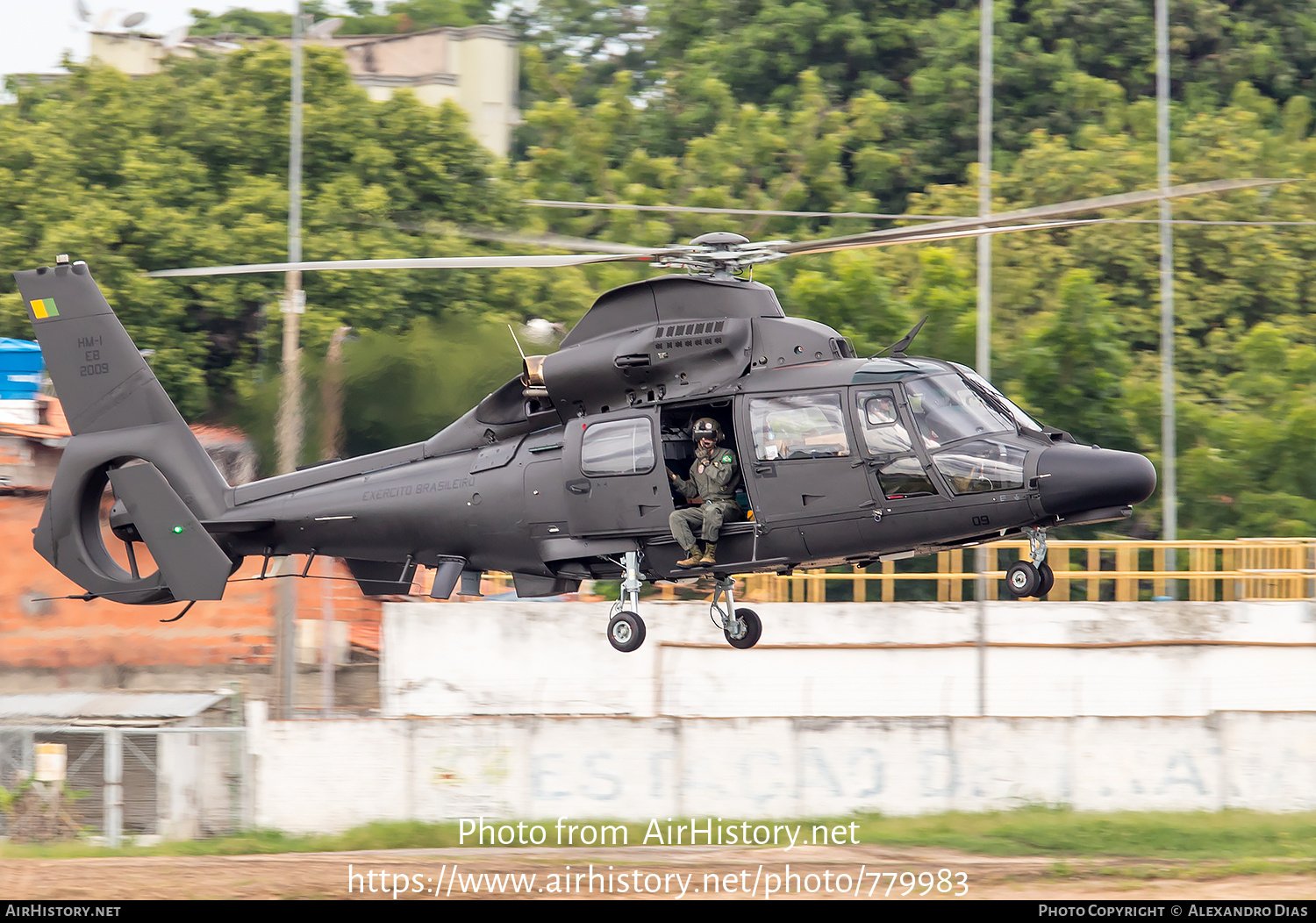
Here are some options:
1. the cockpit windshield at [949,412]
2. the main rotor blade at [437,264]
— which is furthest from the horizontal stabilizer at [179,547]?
the cockpit windshield at [949,412]

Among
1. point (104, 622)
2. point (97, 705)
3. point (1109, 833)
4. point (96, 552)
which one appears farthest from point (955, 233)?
point (97, 705)

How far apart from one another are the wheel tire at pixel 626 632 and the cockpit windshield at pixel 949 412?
3757 millimetres

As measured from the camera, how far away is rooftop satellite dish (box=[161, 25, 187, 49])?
161 ft

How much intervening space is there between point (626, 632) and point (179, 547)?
5.70 metres

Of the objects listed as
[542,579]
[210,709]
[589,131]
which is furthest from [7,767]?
[589,131]

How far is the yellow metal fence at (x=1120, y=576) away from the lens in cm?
2581

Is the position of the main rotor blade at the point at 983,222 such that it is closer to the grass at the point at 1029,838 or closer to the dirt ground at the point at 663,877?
the dirt ground at the point at 663,877

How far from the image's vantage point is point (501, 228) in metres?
38.2

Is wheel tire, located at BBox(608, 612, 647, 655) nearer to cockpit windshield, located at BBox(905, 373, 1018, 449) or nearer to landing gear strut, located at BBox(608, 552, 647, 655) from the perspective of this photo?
landing gear strut, located at BBox(608, 552, 647, 655)

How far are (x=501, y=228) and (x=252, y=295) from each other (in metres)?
6.41

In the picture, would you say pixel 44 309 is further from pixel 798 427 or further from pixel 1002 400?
pixel 1002 400

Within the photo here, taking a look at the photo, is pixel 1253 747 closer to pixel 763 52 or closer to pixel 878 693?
pixel 878 693

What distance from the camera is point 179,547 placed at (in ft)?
59.3

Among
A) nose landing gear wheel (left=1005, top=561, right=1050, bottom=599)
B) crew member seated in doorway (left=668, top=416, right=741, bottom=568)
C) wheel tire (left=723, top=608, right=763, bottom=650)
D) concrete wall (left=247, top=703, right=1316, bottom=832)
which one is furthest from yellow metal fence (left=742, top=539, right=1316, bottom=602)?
nose landing gear wheel (left=1005, top=561, right=1050, bottom=599)
